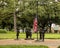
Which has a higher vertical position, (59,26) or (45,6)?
(45,6)

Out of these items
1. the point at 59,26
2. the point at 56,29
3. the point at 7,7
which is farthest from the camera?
the point at 59,26

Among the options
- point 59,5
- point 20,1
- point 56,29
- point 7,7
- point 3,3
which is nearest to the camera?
point 3,3

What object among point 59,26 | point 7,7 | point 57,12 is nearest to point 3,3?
point 7,7

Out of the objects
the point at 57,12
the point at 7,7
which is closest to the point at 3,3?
the point at 7,7

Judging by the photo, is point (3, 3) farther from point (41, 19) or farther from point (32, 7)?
point (41, 19)

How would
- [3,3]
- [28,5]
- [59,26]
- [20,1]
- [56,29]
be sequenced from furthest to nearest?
[59,26]
[56,29]
[28,5]
[20,1]
[3,3]

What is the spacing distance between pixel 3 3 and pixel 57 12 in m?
25.7

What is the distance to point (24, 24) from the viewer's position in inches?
2788

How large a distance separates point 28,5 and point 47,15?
12831mm

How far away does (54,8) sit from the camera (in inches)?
2146

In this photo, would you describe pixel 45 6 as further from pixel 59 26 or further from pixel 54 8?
pixel 59 26

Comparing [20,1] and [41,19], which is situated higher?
[20,1]

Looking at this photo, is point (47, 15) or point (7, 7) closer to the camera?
point (7, 7)

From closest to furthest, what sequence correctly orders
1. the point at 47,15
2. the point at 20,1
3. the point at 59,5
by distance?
the point at 20,1
the point at 59,5
the point at 47,15
